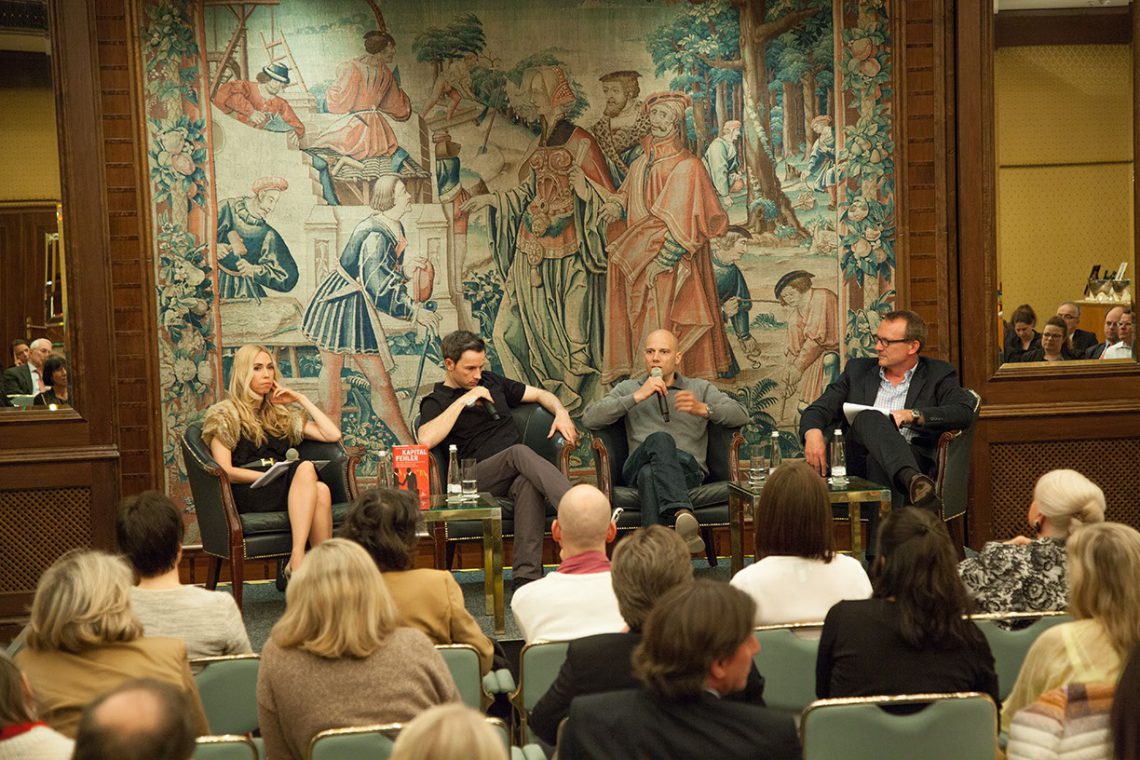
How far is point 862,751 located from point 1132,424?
4998 millimetres

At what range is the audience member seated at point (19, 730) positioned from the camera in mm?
2453

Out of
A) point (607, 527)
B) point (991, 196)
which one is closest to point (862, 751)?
point (607, 527)

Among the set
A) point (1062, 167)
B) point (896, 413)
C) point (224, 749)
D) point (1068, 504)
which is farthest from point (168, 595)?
point (1062, 167)

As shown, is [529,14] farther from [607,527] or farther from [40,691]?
[40,691]

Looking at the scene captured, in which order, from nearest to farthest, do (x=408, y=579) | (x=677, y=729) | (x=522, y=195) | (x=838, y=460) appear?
(x=677, y=729)
(x=408, y=579)
(x=838, y=460)
(x=522, y=195)

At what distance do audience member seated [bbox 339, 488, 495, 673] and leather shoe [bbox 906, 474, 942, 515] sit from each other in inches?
115

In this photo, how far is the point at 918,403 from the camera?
6.48 meters

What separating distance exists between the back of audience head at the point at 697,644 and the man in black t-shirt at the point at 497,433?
3690 mm

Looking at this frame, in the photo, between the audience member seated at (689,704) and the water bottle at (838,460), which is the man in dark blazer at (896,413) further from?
the audience member seated at (689,704)

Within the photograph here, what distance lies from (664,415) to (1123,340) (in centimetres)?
252

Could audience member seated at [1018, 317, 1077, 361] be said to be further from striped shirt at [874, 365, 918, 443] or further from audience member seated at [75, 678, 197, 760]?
audience member seated at [75, 678, 197, 760]

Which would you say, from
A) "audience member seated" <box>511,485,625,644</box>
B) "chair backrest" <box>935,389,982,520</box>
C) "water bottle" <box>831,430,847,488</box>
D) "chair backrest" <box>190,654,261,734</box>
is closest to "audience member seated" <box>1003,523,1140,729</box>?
"audience member seated" <box>511,485,625,644</box>

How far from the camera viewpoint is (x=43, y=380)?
262 inches

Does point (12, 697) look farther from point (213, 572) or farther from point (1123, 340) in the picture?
point (1123, 340)
